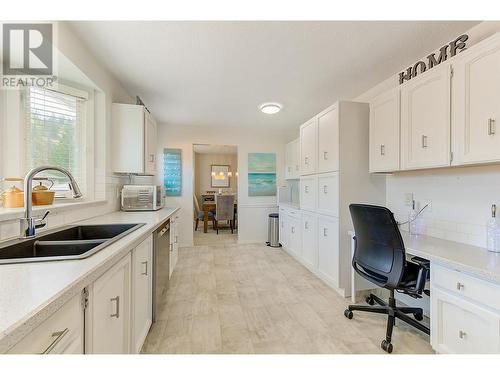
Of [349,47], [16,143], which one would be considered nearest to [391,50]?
[349,47]

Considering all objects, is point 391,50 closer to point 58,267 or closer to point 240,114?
point 240,114

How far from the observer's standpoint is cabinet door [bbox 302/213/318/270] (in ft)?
10.3

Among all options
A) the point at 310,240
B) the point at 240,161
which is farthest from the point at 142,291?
the point at 240,161

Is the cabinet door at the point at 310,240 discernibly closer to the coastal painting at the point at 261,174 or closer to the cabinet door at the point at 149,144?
the coastal painting at the point at 261,174

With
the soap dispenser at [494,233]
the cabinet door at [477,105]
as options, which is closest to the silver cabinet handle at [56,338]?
the cabinet door at [477,105]

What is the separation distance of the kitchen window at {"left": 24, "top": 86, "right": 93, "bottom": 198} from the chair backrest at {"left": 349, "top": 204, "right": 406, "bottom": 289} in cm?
267

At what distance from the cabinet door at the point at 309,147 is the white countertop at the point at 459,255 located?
1.53 m

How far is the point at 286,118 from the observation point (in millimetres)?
4297

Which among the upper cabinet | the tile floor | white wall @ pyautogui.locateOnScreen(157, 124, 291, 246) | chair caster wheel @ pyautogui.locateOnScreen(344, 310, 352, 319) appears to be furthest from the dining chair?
chair caster wheel @ pyautogui.locateOnScreen(344, 310, 352, 319)

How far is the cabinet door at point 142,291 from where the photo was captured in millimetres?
1505

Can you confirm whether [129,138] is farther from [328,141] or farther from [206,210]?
[206,210]

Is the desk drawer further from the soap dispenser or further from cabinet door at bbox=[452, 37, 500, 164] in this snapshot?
cabinet door at bbox=[452, 37, 500, 164]

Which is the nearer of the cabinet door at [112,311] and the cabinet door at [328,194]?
the cabinet door at [112,311]

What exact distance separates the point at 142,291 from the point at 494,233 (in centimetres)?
241
